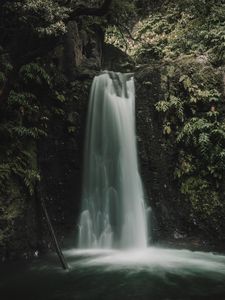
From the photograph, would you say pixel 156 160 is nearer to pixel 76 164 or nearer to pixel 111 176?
pixel 111 176

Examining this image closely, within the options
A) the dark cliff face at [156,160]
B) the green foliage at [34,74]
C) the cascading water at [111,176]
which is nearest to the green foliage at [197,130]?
the dark cliff face at [156,160]

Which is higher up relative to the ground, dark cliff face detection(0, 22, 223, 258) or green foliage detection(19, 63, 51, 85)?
green foliage detection(19, 63, 51, 85)

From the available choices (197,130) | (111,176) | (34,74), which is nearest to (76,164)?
(111,176)

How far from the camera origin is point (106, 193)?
11.1 m

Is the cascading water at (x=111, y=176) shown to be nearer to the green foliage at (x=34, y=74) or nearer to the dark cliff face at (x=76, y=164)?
the dark cliff face at (x=76, y=164)

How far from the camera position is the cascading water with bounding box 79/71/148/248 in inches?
425

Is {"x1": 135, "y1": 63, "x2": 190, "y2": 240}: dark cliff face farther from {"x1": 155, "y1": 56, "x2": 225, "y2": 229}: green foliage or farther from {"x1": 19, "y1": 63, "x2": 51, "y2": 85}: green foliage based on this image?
{"x1": 19, "y1": 63, "x2": 51, "y2": 85}: green foliage

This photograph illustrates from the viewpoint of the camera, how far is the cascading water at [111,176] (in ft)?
35.4

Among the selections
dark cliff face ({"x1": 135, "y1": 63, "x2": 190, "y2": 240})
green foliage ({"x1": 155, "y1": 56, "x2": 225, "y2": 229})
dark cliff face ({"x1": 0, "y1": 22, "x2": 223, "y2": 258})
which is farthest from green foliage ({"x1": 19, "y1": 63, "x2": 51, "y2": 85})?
green foliage ({"x1": 155, "y1": 56, "x2": 225, "y2": 229})

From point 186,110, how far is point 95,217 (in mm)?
4071

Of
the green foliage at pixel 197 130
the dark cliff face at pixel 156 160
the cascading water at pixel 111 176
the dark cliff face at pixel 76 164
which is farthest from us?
the dark cliff face at pixel 156 160

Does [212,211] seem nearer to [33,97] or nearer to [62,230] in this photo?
[62,230]

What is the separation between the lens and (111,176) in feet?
37.2

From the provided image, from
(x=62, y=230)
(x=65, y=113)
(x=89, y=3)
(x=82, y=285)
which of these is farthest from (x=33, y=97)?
(x=82, y=285)
